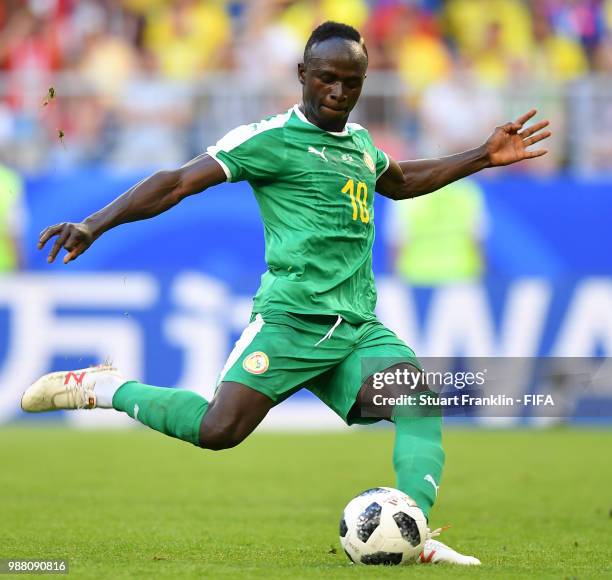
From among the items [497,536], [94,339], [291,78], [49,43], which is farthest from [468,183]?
[497,536]

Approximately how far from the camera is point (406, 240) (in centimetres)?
1430

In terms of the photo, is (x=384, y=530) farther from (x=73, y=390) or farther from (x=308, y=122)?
(x=308, y=122)

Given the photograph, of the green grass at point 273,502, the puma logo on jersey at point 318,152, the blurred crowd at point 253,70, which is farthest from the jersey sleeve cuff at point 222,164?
the blurred crowd at point 253,70

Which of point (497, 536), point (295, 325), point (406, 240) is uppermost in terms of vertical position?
point (406, 240)

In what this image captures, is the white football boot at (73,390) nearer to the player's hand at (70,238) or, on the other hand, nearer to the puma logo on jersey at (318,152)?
the player's hand at (70,238)

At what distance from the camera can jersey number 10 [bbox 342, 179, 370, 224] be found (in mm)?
6094

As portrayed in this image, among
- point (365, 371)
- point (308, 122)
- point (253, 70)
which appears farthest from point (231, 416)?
point (253, 70)

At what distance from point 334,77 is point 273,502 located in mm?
3352

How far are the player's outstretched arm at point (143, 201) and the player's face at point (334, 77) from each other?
0.56 metres

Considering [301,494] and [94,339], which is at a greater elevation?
[94,339]

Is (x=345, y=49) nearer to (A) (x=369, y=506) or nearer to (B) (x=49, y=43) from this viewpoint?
(A) (x=369, y=506)

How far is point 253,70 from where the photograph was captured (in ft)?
52.4

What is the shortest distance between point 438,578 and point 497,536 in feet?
5.77

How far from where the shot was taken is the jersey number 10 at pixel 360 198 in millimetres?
6094
